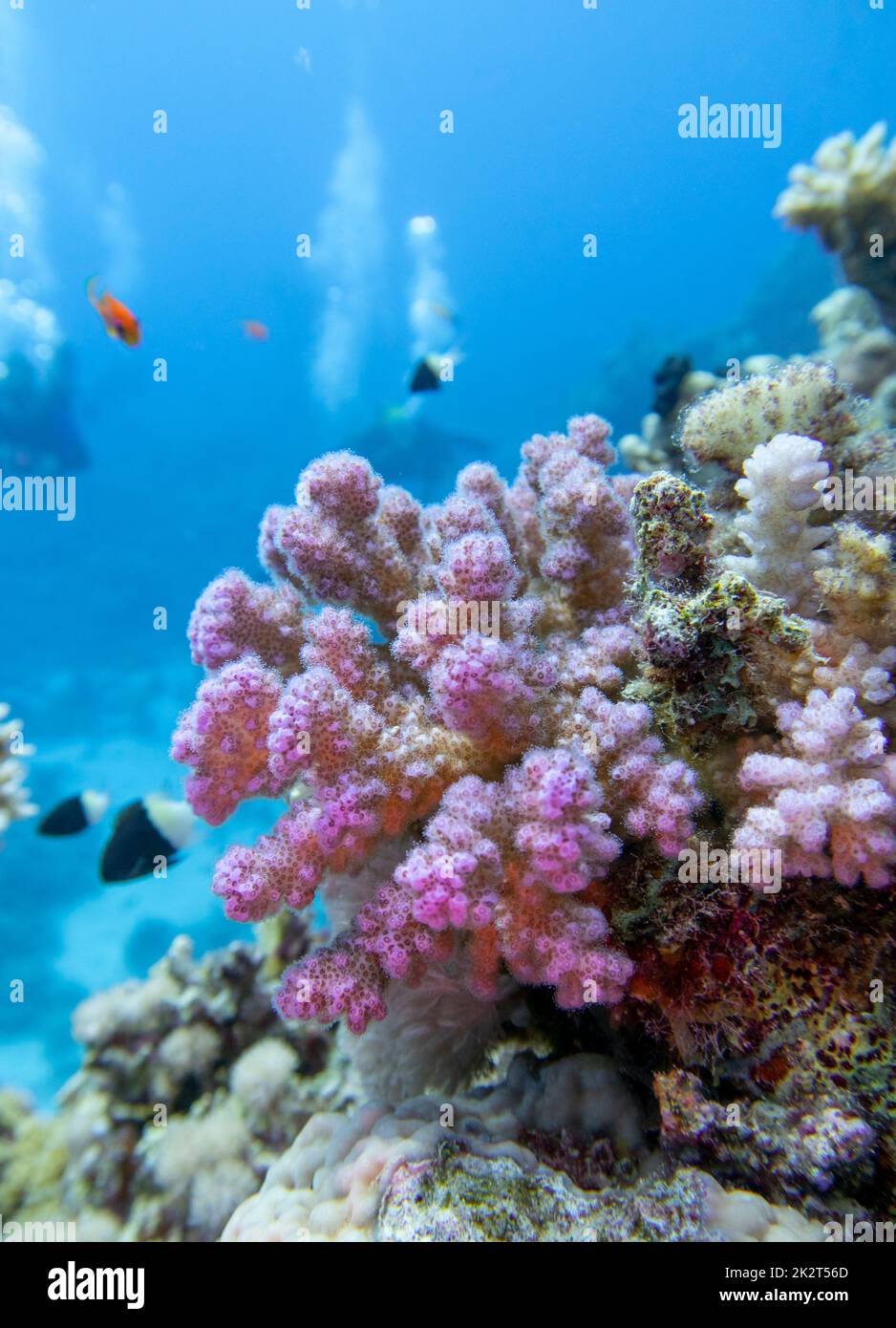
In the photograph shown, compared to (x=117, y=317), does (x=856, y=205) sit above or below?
below

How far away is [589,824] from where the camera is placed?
76.2 inches

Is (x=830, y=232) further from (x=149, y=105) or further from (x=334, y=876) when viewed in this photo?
(x=149, y=105)

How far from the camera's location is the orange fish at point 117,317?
7.52 m

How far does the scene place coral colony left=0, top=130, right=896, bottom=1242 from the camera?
1875 mm

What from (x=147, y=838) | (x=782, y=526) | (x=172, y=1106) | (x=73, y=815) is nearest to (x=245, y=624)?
(x=782, y=526)

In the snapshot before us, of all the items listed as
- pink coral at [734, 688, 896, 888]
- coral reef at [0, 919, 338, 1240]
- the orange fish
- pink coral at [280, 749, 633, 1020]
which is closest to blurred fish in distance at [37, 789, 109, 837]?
coral reef at [0, 919, 338, 1240]

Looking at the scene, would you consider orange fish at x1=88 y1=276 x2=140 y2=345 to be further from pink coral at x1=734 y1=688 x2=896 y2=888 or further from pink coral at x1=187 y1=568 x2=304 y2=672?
pink coral at x1=734 y1=688 x2=896 y2=888

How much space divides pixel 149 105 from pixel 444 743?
4072cm

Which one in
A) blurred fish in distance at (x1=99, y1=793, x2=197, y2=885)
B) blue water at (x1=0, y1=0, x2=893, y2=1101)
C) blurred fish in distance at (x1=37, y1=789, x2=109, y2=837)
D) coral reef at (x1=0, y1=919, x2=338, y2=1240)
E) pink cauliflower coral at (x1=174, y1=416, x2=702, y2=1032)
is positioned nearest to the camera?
pink cauliflower coral at (x1=174, y1=416, x2=702, y2=1032)

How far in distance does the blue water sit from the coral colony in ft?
50.7

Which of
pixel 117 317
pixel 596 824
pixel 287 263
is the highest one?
pixel 287 263

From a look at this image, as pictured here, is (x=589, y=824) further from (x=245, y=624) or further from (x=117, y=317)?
(x=117, y=317)

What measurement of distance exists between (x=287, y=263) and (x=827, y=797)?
126 feet

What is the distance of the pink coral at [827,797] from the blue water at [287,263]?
16.4 meters
